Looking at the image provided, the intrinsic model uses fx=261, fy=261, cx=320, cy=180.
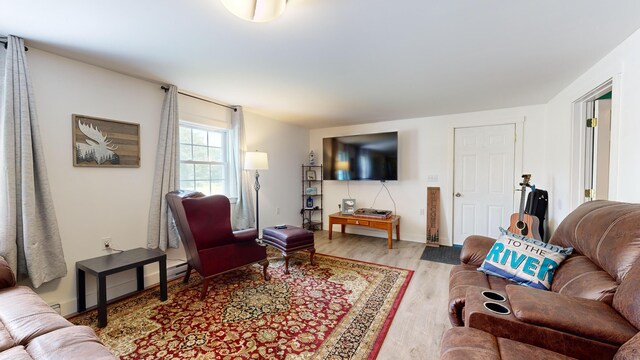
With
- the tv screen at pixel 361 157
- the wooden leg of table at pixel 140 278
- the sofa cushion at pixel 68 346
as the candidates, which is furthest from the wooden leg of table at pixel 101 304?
the tv screen at pixel 361 157

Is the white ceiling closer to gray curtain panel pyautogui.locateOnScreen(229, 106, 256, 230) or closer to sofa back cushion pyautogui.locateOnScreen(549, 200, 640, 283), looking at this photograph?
gray curtain panel pyautogui.locateOnScreen(229, 106, 256, 230)

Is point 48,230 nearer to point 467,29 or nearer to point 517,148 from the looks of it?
point 467,29

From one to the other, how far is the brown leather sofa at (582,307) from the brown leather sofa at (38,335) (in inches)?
61.0

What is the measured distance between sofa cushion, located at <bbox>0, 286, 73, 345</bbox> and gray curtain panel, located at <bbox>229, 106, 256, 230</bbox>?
88.8 inches

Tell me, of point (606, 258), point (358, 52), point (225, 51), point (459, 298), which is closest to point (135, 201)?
point (225, 51)

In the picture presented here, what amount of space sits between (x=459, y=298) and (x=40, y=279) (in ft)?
9.65

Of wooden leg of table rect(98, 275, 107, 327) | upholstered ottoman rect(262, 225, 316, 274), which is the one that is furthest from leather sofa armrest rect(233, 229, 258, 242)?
wooden leg of table rect(98, 275, 107, 327)

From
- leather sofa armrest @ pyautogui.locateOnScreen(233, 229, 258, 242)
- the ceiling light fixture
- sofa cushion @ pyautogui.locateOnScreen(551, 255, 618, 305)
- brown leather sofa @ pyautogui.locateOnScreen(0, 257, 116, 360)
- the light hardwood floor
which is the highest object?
the ceiling light fixture

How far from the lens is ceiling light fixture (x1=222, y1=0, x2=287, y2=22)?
1.33 m

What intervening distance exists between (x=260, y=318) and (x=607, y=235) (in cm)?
228

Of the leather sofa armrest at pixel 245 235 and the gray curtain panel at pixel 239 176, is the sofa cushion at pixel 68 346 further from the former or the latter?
the gray curtain panel at pixel 239 176

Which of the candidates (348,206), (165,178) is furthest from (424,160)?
(165,178)

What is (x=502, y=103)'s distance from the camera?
3.55 meters

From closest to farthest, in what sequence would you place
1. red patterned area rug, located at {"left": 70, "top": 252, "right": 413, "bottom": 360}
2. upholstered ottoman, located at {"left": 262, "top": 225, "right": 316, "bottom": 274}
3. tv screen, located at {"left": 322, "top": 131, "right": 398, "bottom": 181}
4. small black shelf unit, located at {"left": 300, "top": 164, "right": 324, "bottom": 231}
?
red patterned area rug, located at {"left": 70, "top": 252, "right": 413, "bottom": 360}
upholstered ottoman, located at {"left": 262, "top": 225, "right": 316, "bottom": 274}
tv screen, located at {"left": 322, "top": 131, "right": 398, "bottom": 181}
small black shelf unit, located at {"left": 300, "top": 164, "right": 324, "bottom": 231}
